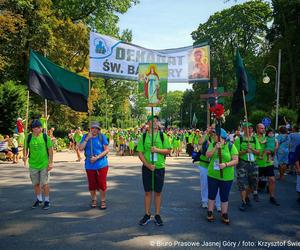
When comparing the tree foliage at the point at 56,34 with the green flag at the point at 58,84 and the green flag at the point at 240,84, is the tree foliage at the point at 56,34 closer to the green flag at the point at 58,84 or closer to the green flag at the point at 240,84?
the green flag at the point at 58,84

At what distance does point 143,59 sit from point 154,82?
663cm

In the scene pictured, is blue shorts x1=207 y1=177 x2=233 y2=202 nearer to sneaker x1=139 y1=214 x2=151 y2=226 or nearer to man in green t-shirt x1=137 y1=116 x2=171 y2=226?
man in green t-shirt x1=137 y1=116 x2=171 y2=226

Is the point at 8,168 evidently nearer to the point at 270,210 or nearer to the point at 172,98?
the point at 270,210

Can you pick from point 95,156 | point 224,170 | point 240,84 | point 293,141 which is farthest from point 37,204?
point 293,141

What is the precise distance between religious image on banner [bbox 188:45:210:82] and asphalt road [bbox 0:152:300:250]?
16.6ft

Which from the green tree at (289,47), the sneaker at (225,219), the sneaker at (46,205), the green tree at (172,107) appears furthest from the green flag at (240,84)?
the green tree at (172,107)

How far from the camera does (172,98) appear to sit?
5541 inches

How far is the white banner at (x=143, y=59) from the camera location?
1303cm

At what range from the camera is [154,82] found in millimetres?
7164

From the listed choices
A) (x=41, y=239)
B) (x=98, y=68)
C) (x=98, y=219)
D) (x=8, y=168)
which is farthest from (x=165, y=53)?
(x=41, y=239)

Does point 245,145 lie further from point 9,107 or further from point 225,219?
point 9,107

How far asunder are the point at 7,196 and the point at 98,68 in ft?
19.4

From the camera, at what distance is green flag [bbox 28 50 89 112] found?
8023 millimetres

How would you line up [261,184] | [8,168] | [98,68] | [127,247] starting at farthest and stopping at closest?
[8,168] < [98,68] < [261,184] < [127,247]
